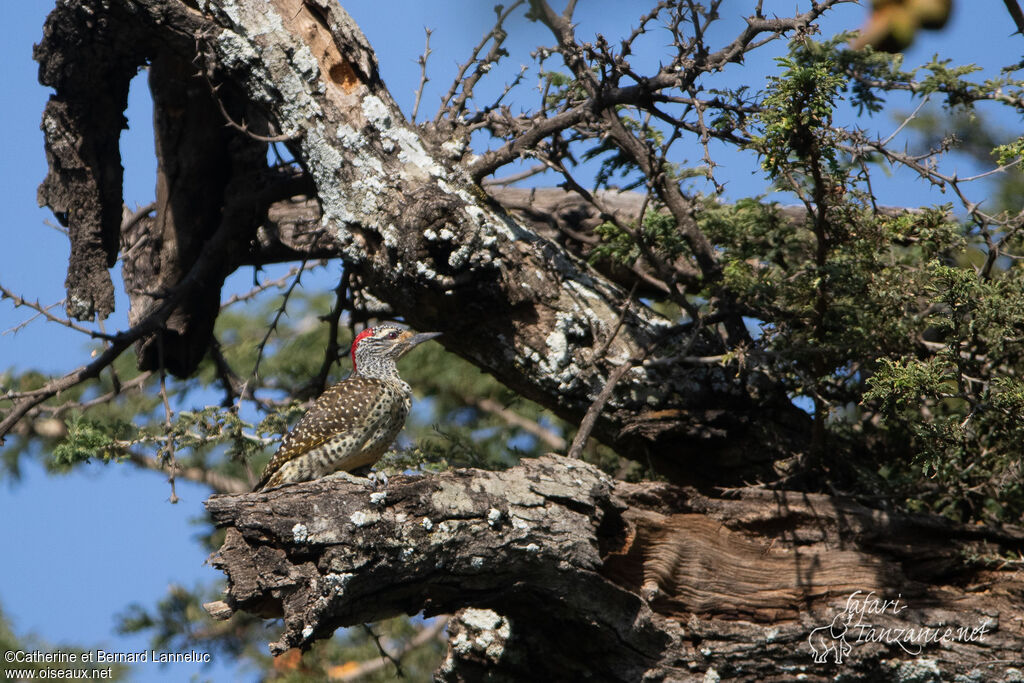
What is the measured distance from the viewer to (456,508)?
3453mm

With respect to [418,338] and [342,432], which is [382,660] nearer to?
[342,432]

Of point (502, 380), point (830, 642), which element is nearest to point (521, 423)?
point (502, 380)

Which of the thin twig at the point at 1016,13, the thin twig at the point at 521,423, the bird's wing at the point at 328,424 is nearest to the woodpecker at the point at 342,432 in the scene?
the bird's wing at the point at 328,424

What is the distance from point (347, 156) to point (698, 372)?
220cm

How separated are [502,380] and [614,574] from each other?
151 cm

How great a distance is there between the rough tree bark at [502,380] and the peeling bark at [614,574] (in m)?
0.01

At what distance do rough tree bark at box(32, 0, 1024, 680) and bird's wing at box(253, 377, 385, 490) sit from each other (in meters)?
0.59

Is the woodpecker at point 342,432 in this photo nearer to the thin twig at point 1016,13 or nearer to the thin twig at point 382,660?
the thin twig at point 382,660

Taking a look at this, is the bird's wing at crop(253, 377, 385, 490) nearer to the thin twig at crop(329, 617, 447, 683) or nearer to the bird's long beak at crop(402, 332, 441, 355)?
the bird's long beak at crop(402, 332, 441, 355)

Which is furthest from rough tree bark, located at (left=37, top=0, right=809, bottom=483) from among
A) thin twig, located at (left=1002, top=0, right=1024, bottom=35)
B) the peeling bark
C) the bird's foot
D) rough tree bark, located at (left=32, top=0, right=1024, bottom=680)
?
thin twig, located at (left=1002, top=0, right=1024, bottom=35)

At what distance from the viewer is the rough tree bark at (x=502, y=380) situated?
343cm

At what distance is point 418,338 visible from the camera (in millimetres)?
5305

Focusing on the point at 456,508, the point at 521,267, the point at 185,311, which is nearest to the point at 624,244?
the point at 521,267

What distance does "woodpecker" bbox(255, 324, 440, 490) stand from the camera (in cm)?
471
